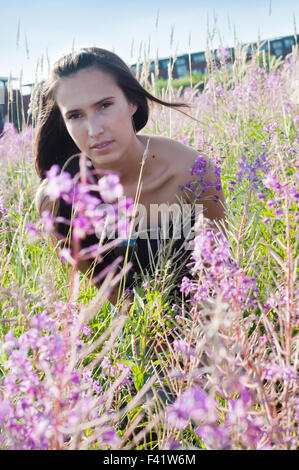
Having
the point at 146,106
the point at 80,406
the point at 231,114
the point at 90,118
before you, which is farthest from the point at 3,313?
the point at 231,114

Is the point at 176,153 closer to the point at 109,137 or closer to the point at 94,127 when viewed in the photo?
the point at 109,137

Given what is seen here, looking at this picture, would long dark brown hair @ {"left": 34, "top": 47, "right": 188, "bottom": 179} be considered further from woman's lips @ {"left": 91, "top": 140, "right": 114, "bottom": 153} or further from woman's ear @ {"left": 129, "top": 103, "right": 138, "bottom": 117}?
woman's lips @ {"left": 91, "top": 140, "right": 114, "bottom": 153}

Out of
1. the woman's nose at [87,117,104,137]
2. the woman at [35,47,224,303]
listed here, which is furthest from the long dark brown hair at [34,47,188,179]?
the woman's nose at [87,117,104,137]

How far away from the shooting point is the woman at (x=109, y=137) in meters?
2.37

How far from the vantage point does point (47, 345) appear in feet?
2.63

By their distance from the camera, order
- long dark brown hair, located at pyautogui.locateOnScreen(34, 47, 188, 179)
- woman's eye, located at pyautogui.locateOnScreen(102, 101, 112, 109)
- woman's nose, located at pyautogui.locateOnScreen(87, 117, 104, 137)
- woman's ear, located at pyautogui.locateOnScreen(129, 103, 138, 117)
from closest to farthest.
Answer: woman's nose, located at pyautogui.locateOnScreen(87, 117, 104, 137)
woman's eye, located at pyautogui.locateOnScreen(102, 101, 112, 109)
long dark brown hair, located at pyautogui.locateOnScreen(34, 47, 188, 179)
woman's ear, located at pyautogui.locateOnScreen(129, 103, 138, 117)

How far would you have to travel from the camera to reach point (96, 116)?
233cm

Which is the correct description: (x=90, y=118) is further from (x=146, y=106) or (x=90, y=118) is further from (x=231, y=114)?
(x=231, y=114)

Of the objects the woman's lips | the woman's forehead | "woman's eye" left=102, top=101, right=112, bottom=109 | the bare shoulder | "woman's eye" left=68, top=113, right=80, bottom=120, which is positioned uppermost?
the woman's forehead

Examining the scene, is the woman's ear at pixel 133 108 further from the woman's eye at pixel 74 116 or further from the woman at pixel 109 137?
the woman's eye at pixel 74 116

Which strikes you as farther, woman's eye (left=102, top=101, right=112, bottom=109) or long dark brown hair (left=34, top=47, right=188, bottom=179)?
long dark brown hair (left=34, top=47, right=188, bottom=179)

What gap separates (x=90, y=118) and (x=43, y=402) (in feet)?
5.74

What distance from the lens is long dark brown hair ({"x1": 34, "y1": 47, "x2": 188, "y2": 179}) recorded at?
8.54 feet

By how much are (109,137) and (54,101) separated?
62cm
